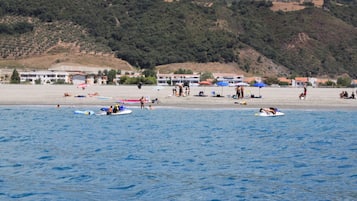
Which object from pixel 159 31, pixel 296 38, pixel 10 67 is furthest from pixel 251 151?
pixel 296 38

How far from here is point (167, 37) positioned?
17450 centimetres

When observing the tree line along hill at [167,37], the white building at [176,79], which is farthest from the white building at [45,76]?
the tree line along hill at [167,37]

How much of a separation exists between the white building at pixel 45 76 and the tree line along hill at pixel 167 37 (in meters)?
25.7

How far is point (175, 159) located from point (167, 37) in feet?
498

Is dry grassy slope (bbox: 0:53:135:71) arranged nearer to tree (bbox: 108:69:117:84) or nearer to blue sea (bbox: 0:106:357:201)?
tree (bbox: 108:69:117:84)

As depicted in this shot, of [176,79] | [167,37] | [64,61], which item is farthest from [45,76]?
[167,37]

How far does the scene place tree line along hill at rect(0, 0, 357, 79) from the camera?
155125mm

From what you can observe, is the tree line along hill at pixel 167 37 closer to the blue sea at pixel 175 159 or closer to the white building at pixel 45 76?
the white building at pixel 45 76

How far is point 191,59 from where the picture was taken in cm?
16400

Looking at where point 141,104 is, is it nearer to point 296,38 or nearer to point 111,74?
point 111,74

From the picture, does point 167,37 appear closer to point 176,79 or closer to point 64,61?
point 64,61

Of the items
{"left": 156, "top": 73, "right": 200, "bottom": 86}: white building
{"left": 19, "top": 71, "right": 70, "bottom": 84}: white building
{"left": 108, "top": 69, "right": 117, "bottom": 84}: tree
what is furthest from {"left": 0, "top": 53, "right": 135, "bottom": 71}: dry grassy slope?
{"left": 156, "top": 73, "right": 200, "bottom": 86}: white building

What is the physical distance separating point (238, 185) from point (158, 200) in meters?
2.73

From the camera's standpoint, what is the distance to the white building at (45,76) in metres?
117
